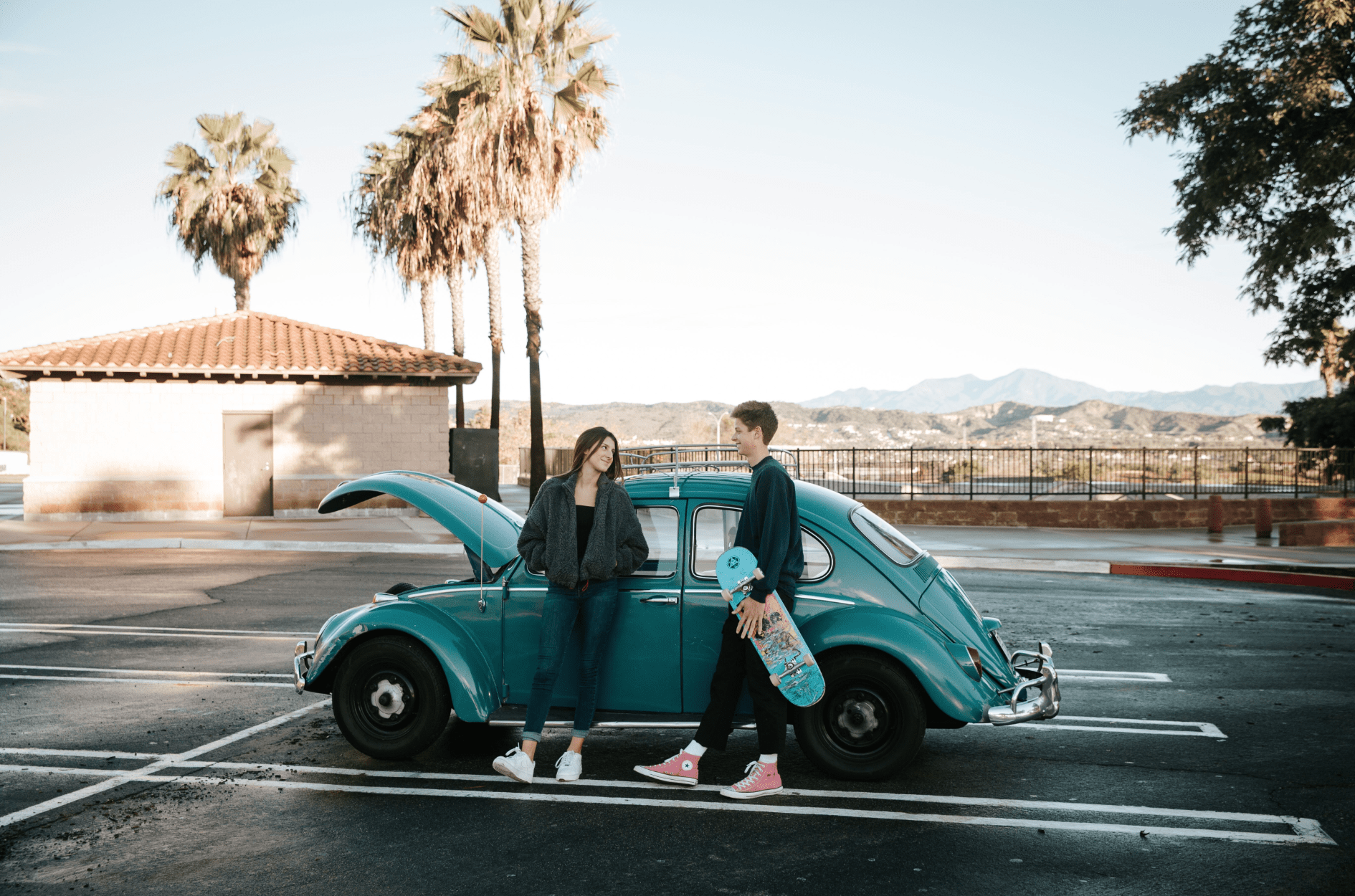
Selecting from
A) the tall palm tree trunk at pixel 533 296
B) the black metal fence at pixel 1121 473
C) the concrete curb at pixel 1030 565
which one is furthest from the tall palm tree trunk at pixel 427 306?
the concrete curb at pixel 1030 565

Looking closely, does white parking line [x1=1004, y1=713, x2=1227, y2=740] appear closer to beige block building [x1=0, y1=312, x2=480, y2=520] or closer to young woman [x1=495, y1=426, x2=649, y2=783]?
young woman [x1=495, y1=426, x2=649, y2=783]

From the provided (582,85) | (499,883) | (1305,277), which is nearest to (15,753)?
(499,883)

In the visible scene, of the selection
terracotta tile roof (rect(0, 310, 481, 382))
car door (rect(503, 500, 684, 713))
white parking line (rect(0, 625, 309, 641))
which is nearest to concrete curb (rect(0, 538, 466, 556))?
terracotta tile roof (rect(0, 310, 481, 382))

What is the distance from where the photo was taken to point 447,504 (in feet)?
18.4

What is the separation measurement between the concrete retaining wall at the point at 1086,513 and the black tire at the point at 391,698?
18046 millimetres

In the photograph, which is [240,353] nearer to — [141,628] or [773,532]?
[141,628]

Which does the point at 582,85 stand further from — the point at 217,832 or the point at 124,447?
the point at 217,832

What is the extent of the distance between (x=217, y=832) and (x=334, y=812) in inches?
19.6

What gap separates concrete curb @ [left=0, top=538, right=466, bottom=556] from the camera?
16.7 m

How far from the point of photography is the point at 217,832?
4.37 metres

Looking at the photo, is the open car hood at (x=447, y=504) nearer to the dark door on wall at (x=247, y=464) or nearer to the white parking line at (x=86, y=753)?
the white parking line at (x=86, y=753)

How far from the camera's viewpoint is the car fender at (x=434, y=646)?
5160mm

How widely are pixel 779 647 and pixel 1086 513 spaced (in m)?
19.4

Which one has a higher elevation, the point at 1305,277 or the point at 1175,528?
the point at 1305,277
